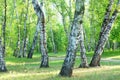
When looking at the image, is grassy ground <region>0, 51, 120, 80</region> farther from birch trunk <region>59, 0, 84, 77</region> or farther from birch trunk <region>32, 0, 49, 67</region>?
birch trunk <region>32, 0, 49, 67</region>

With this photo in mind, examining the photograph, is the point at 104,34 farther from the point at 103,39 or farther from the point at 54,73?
the point at 54,73

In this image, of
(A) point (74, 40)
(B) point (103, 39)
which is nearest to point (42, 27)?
(B) point (103, 39)

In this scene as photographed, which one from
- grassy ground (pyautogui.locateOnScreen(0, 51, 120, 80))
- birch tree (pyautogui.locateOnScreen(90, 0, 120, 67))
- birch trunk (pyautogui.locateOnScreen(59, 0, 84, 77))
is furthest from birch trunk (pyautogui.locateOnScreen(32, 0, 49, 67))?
birch trunk (pyautogui.locateOnScreen(59, 0, 84, 77))

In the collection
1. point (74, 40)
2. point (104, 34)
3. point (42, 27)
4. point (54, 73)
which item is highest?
point (42, 27)

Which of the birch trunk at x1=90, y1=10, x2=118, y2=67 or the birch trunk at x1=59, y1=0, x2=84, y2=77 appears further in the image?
the birch trunk at x1=90, y1=10, x2=118, y2=67

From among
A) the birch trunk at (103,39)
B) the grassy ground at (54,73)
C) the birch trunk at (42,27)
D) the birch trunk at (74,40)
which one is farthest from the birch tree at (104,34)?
the birch trunk at (74,40)

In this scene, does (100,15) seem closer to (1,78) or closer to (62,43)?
(1,78)

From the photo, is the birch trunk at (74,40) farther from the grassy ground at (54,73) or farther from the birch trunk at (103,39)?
the birch trunk at (103,39)

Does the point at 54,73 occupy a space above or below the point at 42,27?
below

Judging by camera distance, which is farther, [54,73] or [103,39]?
[103,39]

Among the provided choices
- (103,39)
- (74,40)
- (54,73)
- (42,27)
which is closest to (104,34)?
(103,39)

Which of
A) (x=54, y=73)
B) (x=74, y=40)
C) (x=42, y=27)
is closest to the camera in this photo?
(x=74, y=40)

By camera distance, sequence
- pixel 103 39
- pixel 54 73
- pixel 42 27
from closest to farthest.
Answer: pixel 54 73 → pixel 42 27 → pixel 103 39

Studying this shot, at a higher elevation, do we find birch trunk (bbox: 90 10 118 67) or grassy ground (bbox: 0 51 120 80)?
birch trunk (bbox: 90 10 118 67)
